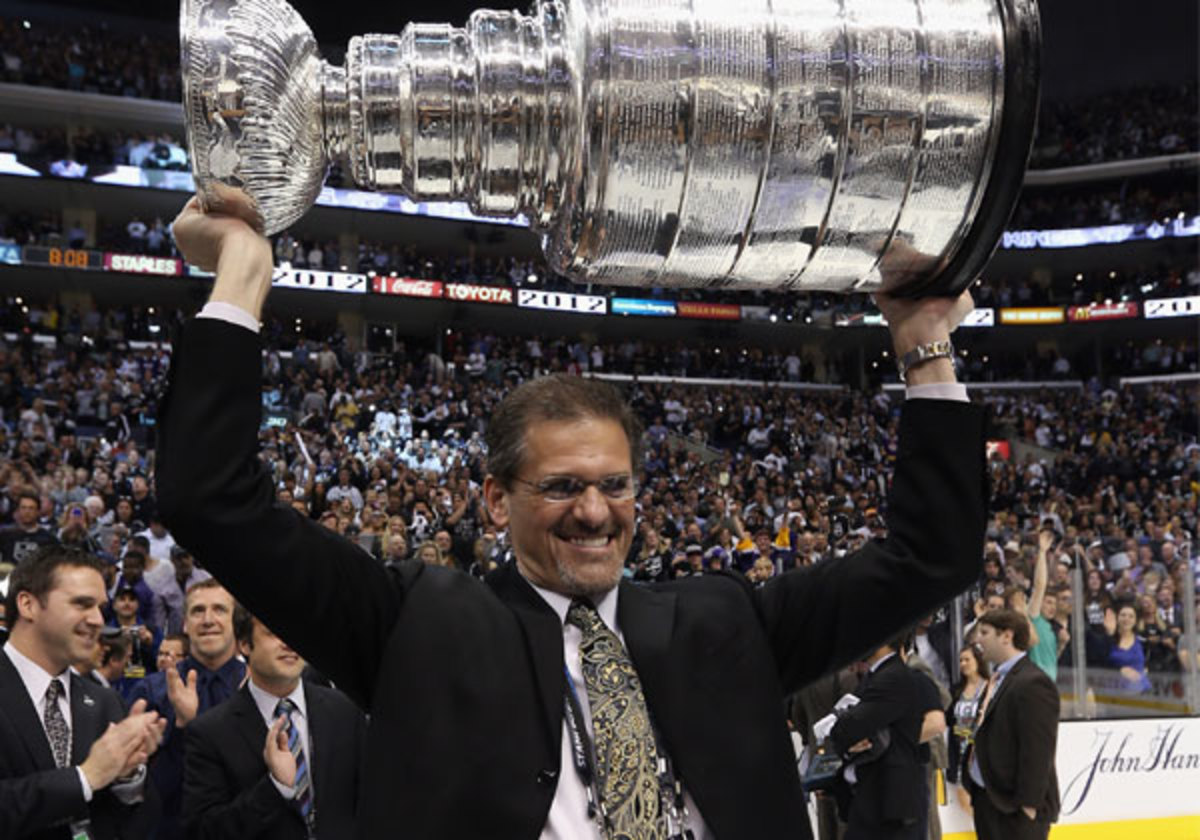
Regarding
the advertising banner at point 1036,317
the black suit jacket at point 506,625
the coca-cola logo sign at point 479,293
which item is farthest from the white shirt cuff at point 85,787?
the advertising banner at point 1036,317

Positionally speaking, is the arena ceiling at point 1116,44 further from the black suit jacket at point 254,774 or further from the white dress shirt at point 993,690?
the black suit jacket at point 254,774

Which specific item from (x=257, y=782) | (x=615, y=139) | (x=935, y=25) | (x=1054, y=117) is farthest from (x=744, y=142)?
(x=1054, y=117)

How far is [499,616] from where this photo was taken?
1.44 meters

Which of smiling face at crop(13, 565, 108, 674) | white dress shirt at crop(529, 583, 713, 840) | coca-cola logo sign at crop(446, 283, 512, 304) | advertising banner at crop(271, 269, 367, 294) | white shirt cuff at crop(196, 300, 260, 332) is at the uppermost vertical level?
advertising banner at crop(271, 269, 367, 294)

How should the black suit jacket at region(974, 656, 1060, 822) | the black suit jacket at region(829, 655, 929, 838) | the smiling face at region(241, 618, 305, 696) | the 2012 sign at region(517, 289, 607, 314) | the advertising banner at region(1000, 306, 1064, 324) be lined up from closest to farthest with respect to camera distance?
1. the smiling face at region(241, 618, 305, 696)
2. the black suit jacket at region(829, 655, 929, 838)
3. the black suit jacket at region(974, 656, 1060, 822)
4. the 2012 sign at region(517, 289, 607, 314)
5. the advertising banner at region(1000, 306, 1064, 324)

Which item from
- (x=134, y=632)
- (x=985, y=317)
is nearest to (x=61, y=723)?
(x=134, y=632)

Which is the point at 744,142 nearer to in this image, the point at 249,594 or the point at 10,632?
the point at 249,594

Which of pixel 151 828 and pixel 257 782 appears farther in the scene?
pixel 151 828

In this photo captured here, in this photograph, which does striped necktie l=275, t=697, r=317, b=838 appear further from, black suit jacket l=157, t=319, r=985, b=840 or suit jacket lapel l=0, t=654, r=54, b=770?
black suit jacket l=157, t=319, r=985, b=840

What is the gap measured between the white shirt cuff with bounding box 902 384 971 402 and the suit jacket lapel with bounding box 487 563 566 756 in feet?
1.78

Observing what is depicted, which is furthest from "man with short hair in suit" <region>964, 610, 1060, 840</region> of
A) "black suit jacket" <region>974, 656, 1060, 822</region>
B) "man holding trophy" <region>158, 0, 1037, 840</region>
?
"man holding trophy" <region>158, 0, 1037, 840</region>

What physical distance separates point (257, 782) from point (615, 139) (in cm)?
217

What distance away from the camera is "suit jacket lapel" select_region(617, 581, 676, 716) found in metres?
1.42

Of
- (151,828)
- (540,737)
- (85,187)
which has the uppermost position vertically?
(85,187)
